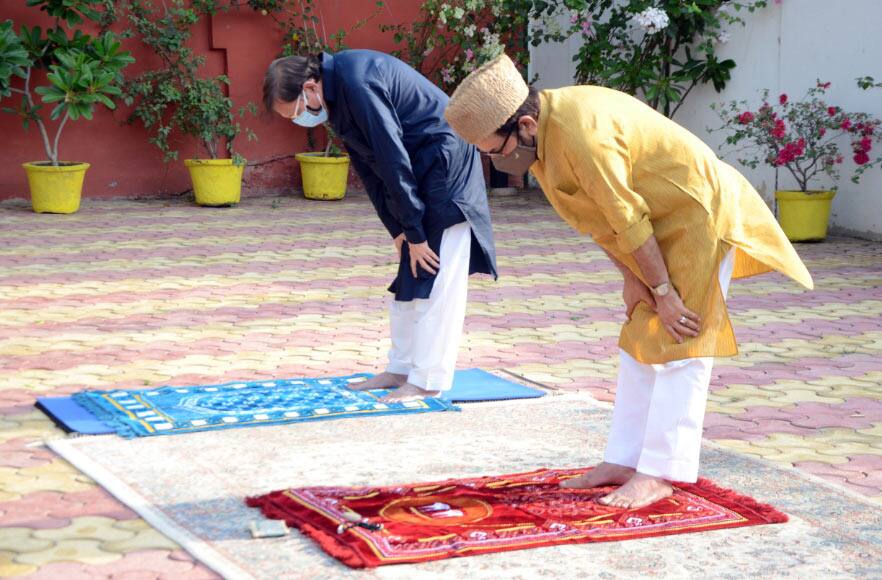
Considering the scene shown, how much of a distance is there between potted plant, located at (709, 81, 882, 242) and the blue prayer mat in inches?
209

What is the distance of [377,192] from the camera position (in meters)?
4.74

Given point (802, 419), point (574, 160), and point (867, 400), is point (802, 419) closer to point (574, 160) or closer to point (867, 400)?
point (867, 400)

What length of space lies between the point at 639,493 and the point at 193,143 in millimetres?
9508

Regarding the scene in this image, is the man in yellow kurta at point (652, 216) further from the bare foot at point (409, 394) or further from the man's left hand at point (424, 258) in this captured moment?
the bare foot at point (409, 394)

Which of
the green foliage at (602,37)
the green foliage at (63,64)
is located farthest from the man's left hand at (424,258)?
the green foliage at (63,64)

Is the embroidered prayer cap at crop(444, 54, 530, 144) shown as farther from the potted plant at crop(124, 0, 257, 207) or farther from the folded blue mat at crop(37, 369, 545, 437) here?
the potted plant at crop(124, 0, 257, 207)

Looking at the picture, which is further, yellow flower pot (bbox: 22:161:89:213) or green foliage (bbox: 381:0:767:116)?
yellow flower pot (bbox: 22:161:89:213)

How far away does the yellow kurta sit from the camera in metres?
3.19

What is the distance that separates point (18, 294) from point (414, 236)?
357 centimetres

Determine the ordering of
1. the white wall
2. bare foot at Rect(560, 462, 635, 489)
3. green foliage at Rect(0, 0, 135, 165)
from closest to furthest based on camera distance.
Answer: bare foot at Rect(560, 462, 635, 489), the white wall, green foliage at Rect(0, 0, 135, 165)

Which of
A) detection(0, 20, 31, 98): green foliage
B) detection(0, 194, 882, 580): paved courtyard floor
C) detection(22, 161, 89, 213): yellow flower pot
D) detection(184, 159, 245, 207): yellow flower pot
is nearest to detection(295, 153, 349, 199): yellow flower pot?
detection(184, 159, 245, 207): yellow flower pot

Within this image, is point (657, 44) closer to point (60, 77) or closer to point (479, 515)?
point (60, 77)

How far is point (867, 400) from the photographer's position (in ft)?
16.0

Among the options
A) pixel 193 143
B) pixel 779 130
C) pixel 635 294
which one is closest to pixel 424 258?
pixel 635 294
